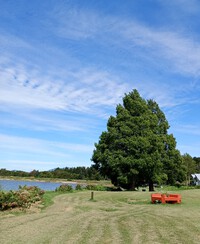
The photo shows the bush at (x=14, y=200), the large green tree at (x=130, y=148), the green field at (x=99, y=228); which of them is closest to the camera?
the green field at (x=99, y=228)

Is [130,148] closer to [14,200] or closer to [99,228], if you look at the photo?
[14,200]

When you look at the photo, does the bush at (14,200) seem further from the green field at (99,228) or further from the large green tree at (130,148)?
the large green tree at (130,148)

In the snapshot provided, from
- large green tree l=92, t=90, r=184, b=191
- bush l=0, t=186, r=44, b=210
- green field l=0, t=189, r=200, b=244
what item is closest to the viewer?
green field l=0, t=189, r=200, b=244

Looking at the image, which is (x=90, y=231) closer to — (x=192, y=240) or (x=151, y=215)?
(x=192, y=240)

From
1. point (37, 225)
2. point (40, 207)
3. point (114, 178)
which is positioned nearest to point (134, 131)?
point (114, 178)

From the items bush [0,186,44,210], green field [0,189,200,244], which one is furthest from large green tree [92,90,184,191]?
green field [0,189,200,244]

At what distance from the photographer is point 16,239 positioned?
11.9 meters

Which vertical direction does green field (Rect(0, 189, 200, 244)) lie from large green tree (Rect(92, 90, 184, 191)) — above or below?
below

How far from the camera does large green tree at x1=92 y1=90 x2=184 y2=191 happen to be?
45844mm

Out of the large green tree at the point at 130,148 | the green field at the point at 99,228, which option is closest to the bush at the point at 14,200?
the green field at the point at 99,228

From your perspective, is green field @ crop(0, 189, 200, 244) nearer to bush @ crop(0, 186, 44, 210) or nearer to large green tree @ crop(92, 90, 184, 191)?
bush @ crop(0, 186, 44, 210)

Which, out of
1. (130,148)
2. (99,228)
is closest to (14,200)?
(99,228)

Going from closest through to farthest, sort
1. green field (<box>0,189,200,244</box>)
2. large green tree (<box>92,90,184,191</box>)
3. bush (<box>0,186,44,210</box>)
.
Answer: green field (<box>0,189,200,244</box>) < bush (<box>0,186,44,210</box>) < large green tree (<box>92,90,184,191</box>)

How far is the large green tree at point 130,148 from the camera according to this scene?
150 feet
